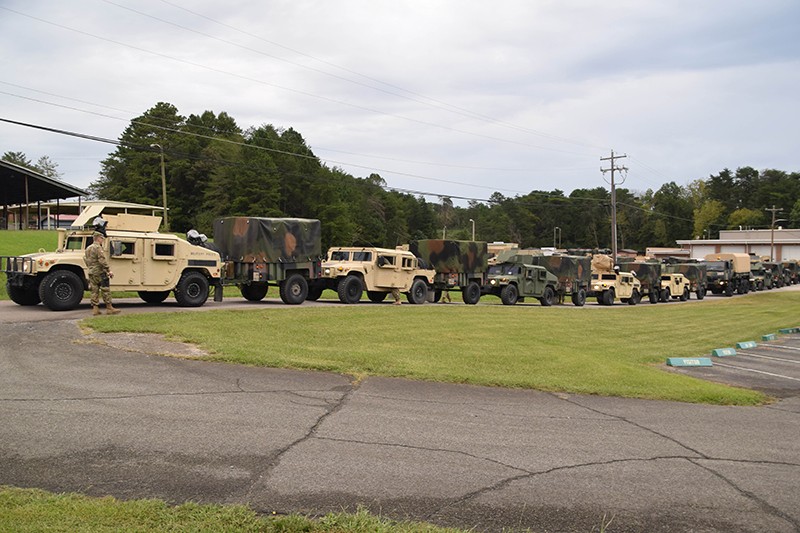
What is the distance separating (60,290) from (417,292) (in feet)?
42.9

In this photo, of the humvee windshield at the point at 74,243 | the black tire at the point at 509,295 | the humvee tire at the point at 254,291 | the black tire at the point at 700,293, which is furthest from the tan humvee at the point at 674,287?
the humvee windshield at the point at 74,243

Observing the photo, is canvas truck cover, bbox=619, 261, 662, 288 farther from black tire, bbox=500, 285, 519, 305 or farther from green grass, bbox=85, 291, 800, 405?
green grass, bbox=85, 291, 800, 405

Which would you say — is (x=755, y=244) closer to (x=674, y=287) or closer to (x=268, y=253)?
(x=674, y=287)

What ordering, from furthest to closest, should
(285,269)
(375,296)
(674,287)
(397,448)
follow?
(674,287)
(375,296)
(285,269)
(397,448)

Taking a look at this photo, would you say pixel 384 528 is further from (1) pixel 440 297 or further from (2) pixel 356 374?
(1) pixel 440 297

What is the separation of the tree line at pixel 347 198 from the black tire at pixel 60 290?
47.5 feet

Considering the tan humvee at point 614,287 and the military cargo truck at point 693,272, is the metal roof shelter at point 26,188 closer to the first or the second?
the tan humvee at point 614,287

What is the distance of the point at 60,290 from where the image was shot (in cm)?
1620

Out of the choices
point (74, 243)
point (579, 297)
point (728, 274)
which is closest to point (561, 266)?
point (579, 297)

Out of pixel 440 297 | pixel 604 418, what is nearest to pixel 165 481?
pixel 604 418

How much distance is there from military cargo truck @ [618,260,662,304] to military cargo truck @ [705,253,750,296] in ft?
32.8

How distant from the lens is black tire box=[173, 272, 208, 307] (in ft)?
62.2

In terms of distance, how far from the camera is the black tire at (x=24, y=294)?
17.0 m

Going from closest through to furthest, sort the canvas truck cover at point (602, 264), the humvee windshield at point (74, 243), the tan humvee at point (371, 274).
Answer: the humvee windshield at point (74, 243) < the tan humvee at point (371, 274) < the canvas truck cover at point (602, 264)
